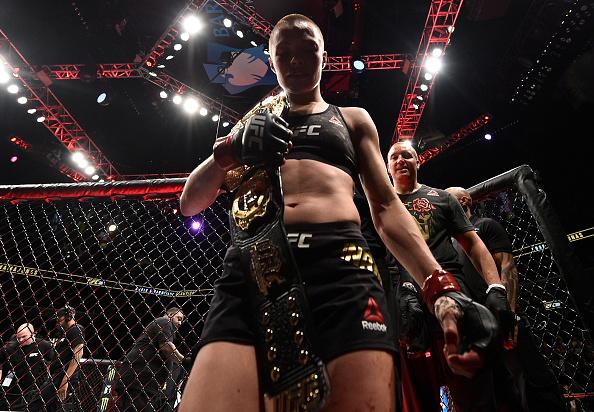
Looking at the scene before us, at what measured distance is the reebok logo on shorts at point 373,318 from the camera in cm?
93

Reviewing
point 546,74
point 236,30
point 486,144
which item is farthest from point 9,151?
point 546,74

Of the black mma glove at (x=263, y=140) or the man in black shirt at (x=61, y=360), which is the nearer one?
the black mma glove at (x=263, y=140)

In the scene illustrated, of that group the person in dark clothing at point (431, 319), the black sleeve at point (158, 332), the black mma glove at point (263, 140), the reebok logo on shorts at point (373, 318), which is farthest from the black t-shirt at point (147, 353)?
the reebok logo on shorts at point (373, 318)

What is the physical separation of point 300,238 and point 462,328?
0.45 meters

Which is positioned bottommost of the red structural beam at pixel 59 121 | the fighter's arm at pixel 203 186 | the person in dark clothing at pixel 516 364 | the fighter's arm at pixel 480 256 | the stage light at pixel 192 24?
the person in dark clothing at pixel 516 364

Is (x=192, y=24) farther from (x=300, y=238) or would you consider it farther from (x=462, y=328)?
(x=462, y=328)

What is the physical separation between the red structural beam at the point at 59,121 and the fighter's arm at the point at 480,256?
10.6 metres

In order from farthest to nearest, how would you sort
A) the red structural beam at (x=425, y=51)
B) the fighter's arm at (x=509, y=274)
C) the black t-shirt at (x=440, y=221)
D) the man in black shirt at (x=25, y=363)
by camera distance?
the red structural beam at (x=425, y=51)
the man in black shirt at (x=25, y=363)
the fighter's arm at (x=509, y=274)
the black t-shirt at (x=440, y=221)

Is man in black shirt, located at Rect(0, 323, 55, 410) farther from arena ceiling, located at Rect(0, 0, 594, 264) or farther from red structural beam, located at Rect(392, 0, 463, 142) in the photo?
red structural beam, located at Rect(392, 0, 463, 142)

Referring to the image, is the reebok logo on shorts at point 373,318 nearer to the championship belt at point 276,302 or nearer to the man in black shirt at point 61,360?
the championship belt at point 276,302

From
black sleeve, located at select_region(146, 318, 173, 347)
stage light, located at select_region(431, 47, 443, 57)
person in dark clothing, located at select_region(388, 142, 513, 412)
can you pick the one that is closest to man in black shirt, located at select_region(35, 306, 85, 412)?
black sleeve, located at select_region(146, 318, 173, 347)

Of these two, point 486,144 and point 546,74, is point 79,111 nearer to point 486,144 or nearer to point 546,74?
point 486,144

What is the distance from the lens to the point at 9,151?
1225 centimetres

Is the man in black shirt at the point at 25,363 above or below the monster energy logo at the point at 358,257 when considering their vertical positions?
below
